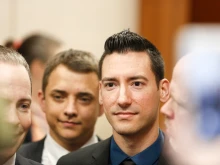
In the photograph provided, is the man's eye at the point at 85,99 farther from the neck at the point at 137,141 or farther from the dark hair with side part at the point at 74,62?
the neck at the point at 137,141

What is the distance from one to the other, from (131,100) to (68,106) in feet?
1.68

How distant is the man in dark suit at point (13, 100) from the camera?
1.50 meters

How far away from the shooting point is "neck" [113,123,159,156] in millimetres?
1979

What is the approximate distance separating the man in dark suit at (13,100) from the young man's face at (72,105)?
0.60 metres

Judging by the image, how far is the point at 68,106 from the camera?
7.75 ft

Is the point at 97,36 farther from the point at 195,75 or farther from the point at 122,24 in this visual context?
the point at 195,75

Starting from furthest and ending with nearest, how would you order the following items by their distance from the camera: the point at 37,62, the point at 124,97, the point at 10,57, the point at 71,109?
the point at 37,62 → the point at 71,109 → the point at 124,97 → the point at 10,57

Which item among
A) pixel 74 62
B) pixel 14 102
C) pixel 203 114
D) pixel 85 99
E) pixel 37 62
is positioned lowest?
pixel 37 62

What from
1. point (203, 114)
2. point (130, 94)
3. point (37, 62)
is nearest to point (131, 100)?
point (130, 94)

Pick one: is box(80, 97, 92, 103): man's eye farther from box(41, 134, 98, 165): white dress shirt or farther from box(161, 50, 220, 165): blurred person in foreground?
box(161, 50, 220, 165): blurred person in foreground

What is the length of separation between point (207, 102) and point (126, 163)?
1004mm

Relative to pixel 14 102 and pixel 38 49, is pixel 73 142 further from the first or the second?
pixel 38 49

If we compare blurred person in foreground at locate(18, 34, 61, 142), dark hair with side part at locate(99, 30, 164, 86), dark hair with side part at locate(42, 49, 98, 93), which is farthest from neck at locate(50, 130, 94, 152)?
blurred person in foreground at locate(18, 34, 61, 142)

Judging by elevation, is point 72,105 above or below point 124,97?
below
